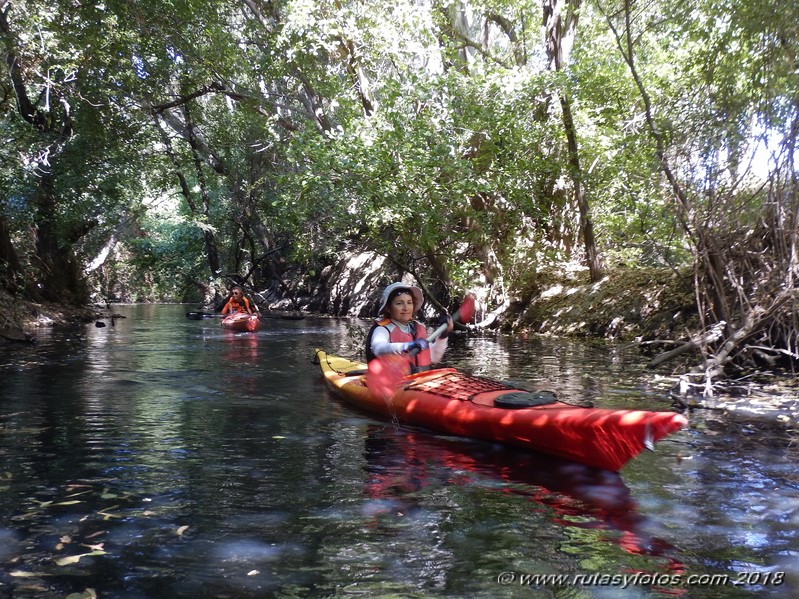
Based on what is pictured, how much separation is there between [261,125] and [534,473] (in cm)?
1544

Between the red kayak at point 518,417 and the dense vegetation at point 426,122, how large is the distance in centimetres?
309

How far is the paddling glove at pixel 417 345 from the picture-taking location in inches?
226

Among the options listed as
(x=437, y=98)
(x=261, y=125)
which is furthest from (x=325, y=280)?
(x=437, y=98)

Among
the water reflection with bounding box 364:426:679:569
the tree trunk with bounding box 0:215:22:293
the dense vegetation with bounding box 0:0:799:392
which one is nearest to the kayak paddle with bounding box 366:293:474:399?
the water reflection with bounding box 364:426:679:569

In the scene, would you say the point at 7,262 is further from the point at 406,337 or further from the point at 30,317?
the point at 406,337

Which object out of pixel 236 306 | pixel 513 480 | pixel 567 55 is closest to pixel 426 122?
pixel 567 55

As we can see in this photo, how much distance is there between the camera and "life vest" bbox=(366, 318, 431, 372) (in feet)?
19.8

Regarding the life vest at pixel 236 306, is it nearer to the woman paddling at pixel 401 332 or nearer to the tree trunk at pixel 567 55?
the tree trunk at pixel 567 55

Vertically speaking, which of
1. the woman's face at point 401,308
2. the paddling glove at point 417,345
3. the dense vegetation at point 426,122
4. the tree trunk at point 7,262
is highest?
the dense vegetation at point 426,122

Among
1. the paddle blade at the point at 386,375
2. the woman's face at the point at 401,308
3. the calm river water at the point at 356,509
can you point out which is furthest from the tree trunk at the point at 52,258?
the paddle blade at the point at 386,375

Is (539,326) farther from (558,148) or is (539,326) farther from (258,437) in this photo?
(258,437)

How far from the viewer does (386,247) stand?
1412 cm

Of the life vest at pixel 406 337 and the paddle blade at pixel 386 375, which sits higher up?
the life vest at pixel 406 337

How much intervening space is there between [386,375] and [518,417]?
1.78 meters
